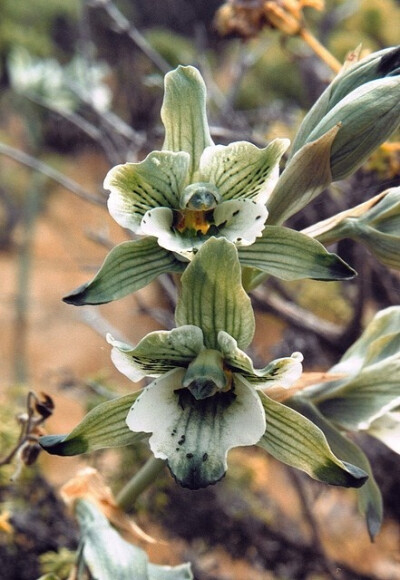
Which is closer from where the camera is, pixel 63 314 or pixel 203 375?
pixel 203 375

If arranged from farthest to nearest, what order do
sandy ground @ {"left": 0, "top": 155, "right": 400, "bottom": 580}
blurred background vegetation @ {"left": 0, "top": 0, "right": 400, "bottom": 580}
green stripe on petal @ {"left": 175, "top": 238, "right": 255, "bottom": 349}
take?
sandy ground @ {"left": 0, "top": 155, "right": 400, "bottom": 580} < blurred background vegetation @ {"left": 0, "top": 0, "right": 400, "bottom": 580} < green stripe on petal @ {"left": 175, "top": 238, "right": 255, "bottom": 349}

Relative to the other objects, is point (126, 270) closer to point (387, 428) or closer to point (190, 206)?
point (190, 206)

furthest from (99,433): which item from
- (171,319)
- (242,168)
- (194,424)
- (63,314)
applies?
(63,314)

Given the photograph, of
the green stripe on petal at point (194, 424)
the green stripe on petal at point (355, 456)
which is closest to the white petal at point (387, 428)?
the green stripe on petal at point (355, 456)

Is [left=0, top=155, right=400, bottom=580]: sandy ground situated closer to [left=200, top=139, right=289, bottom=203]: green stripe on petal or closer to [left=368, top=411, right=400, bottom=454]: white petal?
[left=368, top=411, right=400, bottom=454]: white petal

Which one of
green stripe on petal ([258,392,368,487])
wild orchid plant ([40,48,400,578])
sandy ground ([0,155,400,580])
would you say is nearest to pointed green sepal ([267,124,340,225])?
wild orchid plant ([40,48,400,578])

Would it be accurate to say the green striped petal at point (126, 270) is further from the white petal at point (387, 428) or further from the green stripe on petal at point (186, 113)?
the white petal at point (387, 428)

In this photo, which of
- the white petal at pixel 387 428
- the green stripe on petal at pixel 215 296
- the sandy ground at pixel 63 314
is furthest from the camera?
the sandy ground at pixel 63 314
